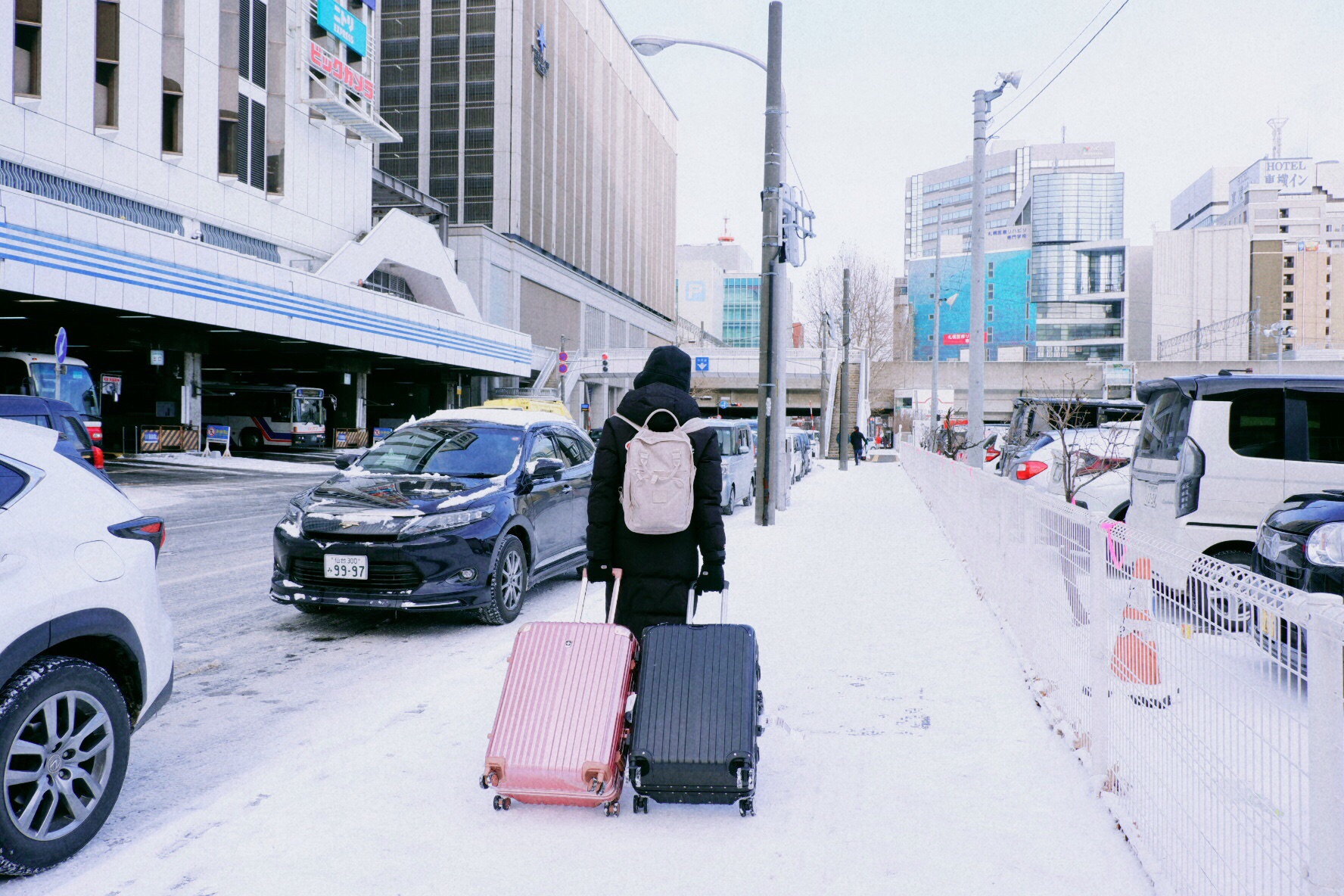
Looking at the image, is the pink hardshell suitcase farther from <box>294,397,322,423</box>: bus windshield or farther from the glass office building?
the glass office building

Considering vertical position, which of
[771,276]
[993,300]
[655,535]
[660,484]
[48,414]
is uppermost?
[993,300]

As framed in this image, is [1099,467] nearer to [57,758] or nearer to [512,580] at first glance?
[512,580]

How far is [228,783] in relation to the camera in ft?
13.4

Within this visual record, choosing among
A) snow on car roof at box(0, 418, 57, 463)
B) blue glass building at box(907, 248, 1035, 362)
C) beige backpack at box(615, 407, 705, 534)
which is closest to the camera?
snow on car roof at box(0, 418, 57, 463)

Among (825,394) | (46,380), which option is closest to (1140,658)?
(46,380)

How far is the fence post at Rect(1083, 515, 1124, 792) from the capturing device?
12.9ft

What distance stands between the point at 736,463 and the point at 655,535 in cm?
1354

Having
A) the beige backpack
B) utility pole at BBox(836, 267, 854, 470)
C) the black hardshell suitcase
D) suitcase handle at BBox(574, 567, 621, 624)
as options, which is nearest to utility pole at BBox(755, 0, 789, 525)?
suitcase handle at BBox(574, 567, 621, 624)

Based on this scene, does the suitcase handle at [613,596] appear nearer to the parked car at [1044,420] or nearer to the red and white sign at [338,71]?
the parked car at [1044,420]

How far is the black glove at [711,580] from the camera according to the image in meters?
4.23

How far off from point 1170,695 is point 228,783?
3644mm

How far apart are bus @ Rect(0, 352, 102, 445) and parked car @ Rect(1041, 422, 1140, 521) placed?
20588 mm

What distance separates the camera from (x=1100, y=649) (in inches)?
155

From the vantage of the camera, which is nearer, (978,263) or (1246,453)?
(1246,453)
